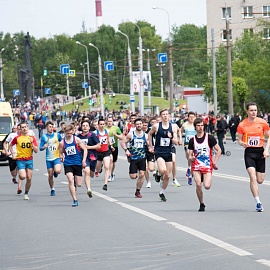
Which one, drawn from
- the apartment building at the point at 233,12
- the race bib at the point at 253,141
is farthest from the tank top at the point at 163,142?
the apartment building at the point at 233,12

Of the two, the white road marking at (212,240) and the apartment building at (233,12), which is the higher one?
the apartment building at (233,12)

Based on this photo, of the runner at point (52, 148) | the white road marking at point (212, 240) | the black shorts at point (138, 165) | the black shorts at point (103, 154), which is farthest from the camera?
the black shorts at point (103, 154)

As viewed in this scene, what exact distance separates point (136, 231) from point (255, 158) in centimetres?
312

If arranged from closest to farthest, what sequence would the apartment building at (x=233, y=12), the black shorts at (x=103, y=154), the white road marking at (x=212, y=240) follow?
1. the white road marking at (x=212, y=240)
2. the black shorts at (x=103, y=154)
3. the apartment building at (x=233, y=12)

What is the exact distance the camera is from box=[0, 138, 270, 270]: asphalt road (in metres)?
9.84

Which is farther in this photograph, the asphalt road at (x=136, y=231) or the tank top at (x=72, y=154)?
the tank top at (x=72, y=154)

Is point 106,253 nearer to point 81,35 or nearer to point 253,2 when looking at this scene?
point 253,2

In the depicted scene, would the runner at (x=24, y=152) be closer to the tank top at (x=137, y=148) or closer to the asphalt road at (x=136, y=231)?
the asphalt road at (x=136, y=231)

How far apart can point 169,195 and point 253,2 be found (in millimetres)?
90243

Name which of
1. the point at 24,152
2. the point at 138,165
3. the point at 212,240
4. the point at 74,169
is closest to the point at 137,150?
the point at 138,165

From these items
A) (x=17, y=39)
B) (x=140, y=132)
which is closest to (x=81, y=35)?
(x=17, y=39)

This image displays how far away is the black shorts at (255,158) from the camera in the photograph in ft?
48.8

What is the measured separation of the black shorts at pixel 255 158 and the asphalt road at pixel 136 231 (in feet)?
2.38

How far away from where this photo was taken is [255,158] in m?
14.9
